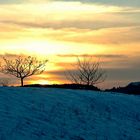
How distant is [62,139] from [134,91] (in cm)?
2472

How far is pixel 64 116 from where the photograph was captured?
20953mm

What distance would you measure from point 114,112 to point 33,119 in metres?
6.93

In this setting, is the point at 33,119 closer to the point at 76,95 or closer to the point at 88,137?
the point at 88,137

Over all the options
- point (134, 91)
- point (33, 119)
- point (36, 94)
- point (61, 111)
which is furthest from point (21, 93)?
point (134, 91)

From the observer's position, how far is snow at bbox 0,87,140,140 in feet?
58.0

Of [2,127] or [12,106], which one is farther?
[12,106]

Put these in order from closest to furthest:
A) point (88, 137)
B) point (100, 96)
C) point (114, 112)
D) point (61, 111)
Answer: point (88, 137) → point (61, 111) → point (114, 112) → point (100, 96)

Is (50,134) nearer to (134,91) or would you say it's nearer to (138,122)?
(138,122)

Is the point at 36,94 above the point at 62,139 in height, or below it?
above

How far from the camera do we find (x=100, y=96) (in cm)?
2752

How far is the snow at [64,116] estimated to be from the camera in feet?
58.0

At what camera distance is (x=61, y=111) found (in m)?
21.6

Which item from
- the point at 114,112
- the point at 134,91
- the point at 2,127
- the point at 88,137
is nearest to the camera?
the point at 2,127

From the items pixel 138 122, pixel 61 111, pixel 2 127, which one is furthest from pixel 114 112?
pixel 2 127
